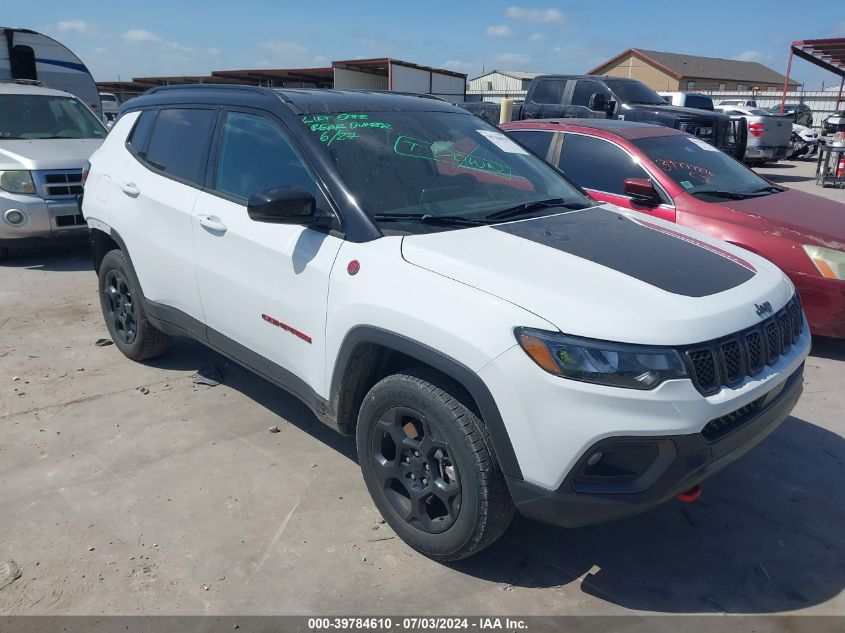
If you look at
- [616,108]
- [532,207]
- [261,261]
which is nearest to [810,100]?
[616,108]

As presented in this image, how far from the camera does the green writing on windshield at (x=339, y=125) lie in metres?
3.27

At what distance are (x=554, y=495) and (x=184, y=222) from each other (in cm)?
259

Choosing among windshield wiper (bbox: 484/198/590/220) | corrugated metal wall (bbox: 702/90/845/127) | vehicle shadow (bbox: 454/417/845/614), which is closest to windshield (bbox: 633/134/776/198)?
windshield wiper (bbox: 484/198/590/220)

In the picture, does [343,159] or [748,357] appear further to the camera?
[343,159]

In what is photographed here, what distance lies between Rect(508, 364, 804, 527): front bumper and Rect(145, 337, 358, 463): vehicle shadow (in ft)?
4.97

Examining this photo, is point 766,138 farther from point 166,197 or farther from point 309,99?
point 166,197

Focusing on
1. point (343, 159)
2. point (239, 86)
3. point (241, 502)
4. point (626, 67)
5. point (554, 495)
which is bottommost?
point (241, 502)

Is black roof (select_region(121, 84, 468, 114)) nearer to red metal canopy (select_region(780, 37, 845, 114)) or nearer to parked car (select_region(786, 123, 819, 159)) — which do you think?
parked car (select_region(786, 123, 819, 159))

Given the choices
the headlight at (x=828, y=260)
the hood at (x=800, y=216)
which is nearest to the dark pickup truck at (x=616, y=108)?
the hood at (x=800, y=216)

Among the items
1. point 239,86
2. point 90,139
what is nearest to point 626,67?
point 90,139

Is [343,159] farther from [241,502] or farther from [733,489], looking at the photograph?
[733,489]

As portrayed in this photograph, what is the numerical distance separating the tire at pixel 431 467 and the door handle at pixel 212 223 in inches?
51.5

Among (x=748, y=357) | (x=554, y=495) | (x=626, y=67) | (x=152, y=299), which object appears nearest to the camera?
(x=554, y=495)

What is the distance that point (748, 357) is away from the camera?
2.56 meters
